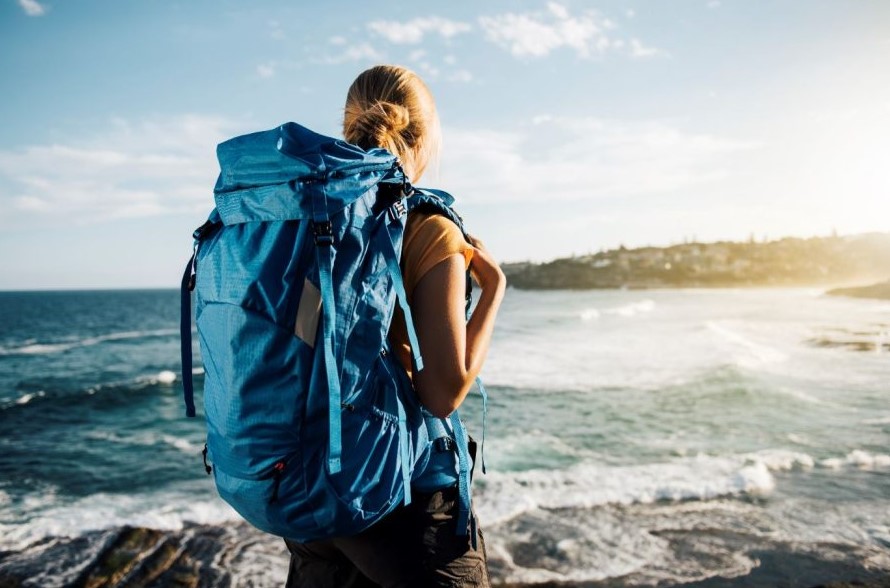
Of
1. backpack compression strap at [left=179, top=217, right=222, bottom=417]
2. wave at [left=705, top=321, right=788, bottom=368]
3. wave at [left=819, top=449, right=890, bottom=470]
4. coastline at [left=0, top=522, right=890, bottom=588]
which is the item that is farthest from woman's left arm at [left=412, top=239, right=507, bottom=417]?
wave at [left=705, top=321, right=788, bottom=368]

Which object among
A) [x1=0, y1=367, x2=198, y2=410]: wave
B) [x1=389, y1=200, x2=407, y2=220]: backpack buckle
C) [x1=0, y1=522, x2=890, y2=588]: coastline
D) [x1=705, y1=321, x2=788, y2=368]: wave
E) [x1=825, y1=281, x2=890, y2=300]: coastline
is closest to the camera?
[x1=389, y1=200, x2=407, y2=220]: backpack buckle

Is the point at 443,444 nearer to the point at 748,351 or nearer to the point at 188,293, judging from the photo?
the point at 188,293

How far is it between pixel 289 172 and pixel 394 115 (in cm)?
40

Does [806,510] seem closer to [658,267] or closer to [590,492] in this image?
[590,492]

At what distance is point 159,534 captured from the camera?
8.31 metres

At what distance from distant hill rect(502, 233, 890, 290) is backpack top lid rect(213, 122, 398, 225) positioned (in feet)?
314

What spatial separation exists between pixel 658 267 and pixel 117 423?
10102 centimetres

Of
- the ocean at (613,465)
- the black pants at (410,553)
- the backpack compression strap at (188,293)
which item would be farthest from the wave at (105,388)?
the black pants at (410,553)

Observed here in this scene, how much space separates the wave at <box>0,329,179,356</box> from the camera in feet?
120

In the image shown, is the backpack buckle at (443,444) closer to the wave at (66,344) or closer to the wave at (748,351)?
the wave at (748,351)

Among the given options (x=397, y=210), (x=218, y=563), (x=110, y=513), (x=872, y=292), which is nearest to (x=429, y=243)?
(x=397, y=210)

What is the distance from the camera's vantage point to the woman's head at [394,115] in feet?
5.02

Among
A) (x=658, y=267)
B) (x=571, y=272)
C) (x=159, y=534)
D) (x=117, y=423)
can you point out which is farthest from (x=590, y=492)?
(x=571, y=272)

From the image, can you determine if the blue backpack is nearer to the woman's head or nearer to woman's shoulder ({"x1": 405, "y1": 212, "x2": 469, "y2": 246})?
woman's shoulder ({"x1": 405, "y1": 212, "x2": 469, "y2": 246})
